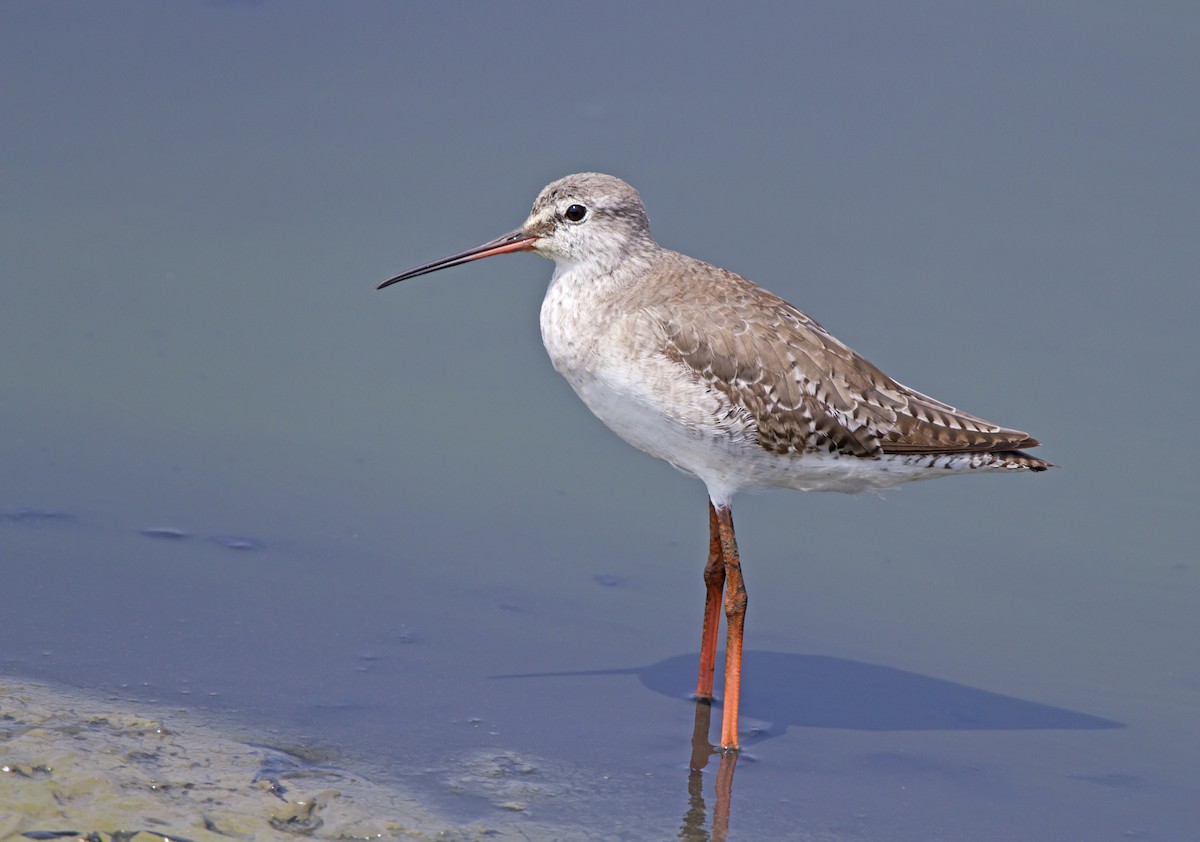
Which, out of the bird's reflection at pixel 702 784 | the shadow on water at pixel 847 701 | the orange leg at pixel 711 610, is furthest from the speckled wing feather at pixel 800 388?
the bird's reflection at pixel 702 784

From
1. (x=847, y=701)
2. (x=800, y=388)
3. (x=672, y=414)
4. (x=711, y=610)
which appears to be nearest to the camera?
(x=672, y=414)

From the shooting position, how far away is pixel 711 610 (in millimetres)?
8516

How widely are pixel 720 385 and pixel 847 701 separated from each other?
182 cm

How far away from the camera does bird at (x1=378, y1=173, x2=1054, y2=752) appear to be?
7.91 m

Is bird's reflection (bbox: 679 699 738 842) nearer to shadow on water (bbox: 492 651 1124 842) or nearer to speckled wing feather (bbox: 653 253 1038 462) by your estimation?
shadow on water (bbox: 492 651 1124 842)

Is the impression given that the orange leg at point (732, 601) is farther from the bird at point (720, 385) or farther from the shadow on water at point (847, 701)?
the shadow on water at point (847, 701)

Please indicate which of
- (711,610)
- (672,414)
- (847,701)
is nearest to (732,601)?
(711,610)

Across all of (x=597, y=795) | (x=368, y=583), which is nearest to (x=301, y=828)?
(x=597, y=795)

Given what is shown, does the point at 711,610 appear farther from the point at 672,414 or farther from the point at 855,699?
the point at 672,414

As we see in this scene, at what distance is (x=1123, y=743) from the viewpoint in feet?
25.8

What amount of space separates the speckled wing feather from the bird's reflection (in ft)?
4.84

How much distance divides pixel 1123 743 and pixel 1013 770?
2.12 feet

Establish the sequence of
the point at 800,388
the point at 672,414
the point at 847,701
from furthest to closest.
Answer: the point at 847,701 → the point at 800,388 → the point at 672,414

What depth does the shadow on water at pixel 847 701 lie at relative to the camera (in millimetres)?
8016
